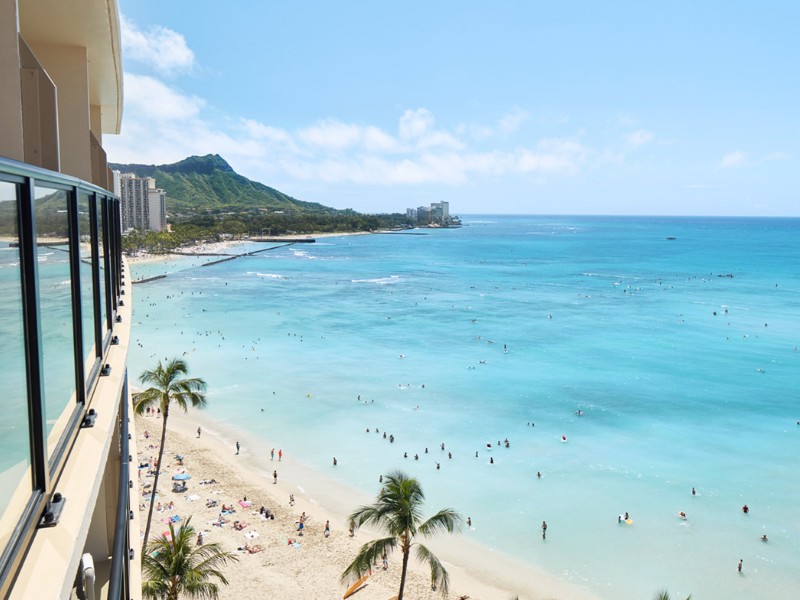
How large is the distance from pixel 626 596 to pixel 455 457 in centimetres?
1179

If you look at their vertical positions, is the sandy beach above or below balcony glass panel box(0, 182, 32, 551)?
below

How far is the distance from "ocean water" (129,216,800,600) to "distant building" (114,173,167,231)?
60418mm

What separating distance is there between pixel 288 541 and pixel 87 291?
71.4 feet

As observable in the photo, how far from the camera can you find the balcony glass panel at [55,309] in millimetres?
2293

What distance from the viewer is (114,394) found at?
375cm

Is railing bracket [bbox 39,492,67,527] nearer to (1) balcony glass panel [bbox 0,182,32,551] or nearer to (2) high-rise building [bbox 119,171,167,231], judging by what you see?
(1) balcony glass panel [bbox 0,182,32,551]

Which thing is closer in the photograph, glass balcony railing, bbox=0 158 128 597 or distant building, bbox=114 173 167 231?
glass balcony railing, bbox=0 158 128 597

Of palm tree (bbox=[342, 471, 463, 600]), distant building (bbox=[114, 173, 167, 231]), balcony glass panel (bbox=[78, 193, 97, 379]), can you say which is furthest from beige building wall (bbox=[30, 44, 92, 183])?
distant building (bbox=[114, 173, 167, 231])

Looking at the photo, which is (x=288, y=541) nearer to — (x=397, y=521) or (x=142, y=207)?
(x=397, y=521)

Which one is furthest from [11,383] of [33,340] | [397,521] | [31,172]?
[397,521]

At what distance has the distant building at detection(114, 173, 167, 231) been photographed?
13688 centimetres

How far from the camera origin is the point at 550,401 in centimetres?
3975

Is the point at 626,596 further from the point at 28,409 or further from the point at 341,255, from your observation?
the point at 341,255

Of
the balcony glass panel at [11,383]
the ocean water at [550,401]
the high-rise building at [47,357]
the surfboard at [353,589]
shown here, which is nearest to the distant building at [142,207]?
the ocean water at [550,401]
